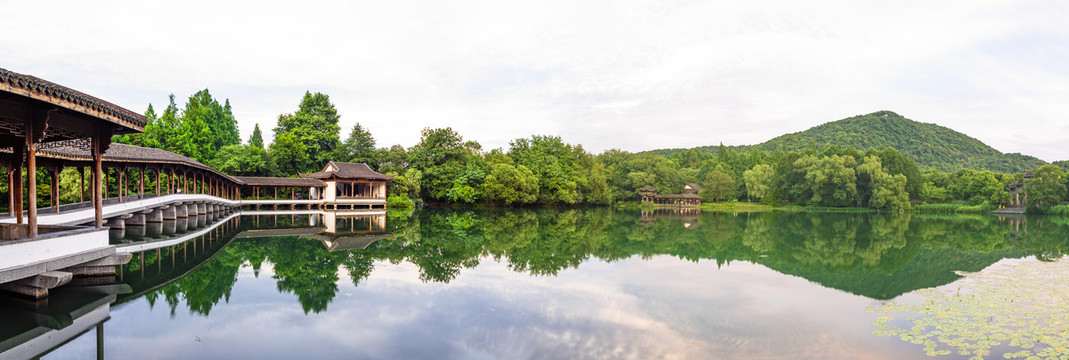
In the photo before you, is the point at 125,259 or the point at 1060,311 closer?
the point at 1060,311

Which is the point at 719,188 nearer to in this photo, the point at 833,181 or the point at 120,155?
the point at 833,181

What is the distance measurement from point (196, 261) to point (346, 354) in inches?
307

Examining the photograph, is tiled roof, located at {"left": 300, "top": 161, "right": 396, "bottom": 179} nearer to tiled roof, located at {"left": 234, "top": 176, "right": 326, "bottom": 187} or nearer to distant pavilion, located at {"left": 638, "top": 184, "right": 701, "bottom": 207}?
tiled roof, located at {"left": 234, "top": 176, "right": 326, "bottom": 187}

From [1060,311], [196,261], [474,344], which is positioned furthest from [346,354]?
[1060,311]

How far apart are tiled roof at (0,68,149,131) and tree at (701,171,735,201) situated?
5458cm

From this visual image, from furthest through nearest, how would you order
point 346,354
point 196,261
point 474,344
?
point 196,261
point 474,344
point 346,354

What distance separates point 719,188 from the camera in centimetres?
5675

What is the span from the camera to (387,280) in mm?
9266

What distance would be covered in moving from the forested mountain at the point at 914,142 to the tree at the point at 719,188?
2558cm

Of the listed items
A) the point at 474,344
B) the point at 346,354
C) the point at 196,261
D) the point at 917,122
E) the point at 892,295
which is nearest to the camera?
the point at 346,354

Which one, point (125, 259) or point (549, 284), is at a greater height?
point (125, 259)

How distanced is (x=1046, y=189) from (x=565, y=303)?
49660 millimetres

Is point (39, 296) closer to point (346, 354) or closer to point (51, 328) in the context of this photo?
point (51, 328)

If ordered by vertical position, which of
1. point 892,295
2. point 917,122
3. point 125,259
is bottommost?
point 892,295
